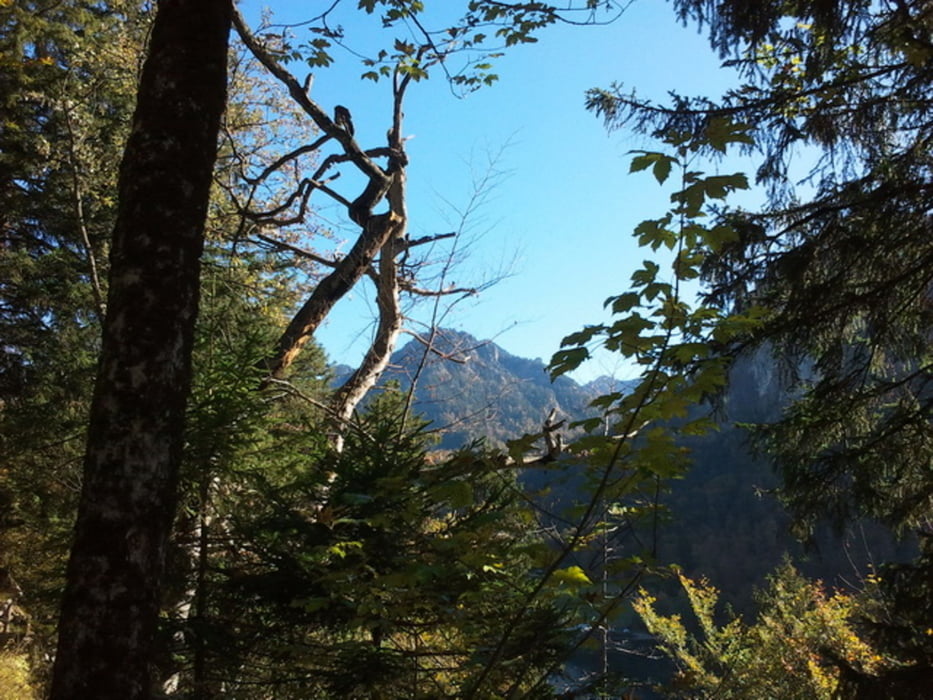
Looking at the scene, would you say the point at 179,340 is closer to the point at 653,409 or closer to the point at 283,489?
the point at 653,409

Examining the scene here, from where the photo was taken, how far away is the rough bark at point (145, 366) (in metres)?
1.25

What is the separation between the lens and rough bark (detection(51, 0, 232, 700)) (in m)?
1.25

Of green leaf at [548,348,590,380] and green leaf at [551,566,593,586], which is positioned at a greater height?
green leaf at [548,348,590,380]

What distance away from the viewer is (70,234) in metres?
8.48

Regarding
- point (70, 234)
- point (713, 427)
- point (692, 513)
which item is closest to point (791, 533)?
point (713, 427)

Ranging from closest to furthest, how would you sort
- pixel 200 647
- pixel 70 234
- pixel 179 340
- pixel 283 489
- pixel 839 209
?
pixel 179 340 < pixel 200 647 < pixel 283 489 < pixel 839 209 < pixel 70 234

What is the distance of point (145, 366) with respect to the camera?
1411 millimetres

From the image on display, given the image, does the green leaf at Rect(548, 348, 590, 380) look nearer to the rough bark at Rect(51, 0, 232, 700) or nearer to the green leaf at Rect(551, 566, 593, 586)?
the green leaf at Rect(551, 566, 593, 586)

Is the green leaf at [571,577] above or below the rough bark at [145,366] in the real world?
below

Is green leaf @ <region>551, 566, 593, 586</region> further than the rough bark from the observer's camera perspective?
Yes

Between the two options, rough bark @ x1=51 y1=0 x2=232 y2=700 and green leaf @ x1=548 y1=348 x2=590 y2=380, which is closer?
rough bark @ x1=51 y1=0 x2=232 y2=700

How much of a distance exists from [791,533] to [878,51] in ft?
11.4

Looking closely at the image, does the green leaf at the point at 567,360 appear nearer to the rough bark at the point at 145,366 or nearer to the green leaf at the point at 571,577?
the green leaf at the point at 571,577

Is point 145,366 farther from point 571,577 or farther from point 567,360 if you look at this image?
point 571,577
